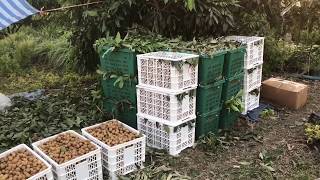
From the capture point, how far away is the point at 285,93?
5.41 m

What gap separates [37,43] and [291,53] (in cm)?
562

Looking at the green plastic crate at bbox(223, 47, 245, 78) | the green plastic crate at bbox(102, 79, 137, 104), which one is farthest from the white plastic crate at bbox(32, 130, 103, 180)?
the green plastic crate at bbox(223, 47, 245, 78)

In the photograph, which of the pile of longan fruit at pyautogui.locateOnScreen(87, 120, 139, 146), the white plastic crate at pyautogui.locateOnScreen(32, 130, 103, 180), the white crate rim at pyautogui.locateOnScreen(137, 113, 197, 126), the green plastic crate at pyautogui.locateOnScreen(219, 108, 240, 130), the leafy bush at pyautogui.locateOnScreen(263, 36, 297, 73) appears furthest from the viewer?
the leafy bush at pyautogui.locateOnScreen(263, 36, 297, 73)

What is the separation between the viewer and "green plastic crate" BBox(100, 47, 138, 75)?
4168mm

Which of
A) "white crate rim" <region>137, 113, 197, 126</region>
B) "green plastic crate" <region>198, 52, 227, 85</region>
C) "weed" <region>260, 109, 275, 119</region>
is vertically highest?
"green plastic crate" <region>198, 52, 227, 85</region>

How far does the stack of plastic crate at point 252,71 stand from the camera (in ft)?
16.0

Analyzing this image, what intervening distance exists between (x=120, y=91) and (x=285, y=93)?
2.43 metres

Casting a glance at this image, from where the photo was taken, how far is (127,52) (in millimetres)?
4188

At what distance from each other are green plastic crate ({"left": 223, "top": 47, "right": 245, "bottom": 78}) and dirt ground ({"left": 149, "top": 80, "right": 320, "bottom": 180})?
0.73 metres

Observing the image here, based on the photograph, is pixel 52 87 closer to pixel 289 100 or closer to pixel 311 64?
pixel 289 100

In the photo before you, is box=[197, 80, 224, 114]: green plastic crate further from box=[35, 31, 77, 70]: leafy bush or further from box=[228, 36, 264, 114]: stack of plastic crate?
box=[35, 31, 77, 70]: leafy bush

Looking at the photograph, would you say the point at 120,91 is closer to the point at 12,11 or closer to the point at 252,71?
the point at 12,11

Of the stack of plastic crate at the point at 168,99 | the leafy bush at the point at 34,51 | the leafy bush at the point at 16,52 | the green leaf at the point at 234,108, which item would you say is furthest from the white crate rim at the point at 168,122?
the leafy bush at the point at 16,52

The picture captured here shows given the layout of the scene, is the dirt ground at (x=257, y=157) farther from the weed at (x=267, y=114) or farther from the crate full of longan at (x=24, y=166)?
the crate full of longan at (x=24, y=166)
